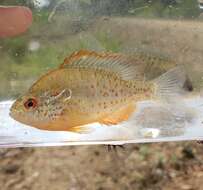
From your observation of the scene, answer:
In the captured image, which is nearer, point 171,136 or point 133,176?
point 171,136

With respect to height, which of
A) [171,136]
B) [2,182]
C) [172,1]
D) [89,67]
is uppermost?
[172,1]

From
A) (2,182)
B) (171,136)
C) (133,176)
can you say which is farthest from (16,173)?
(171,136)

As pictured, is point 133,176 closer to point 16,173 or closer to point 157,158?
point 157,158

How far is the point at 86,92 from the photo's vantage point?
3.46ft

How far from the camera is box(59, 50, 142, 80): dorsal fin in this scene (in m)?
1.06

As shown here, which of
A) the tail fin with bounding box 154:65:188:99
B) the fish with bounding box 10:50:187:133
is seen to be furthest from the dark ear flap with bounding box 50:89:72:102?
the tail fin with bounding box 154:65:188:99

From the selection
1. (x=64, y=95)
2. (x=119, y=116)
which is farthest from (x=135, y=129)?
(x=64, y=95)

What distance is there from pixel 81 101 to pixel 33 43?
142 millimetres

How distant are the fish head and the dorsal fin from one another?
53 millimetres

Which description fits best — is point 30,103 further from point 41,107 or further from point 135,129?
point 135,129

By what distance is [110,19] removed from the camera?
1.09m

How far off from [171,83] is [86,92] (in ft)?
0.51

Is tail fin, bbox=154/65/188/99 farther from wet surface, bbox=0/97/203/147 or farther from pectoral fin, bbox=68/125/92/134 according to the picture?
pectoral fin, bbox=68/125/92/134

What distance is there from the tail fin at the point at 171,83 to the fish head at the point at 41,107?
16 cm
